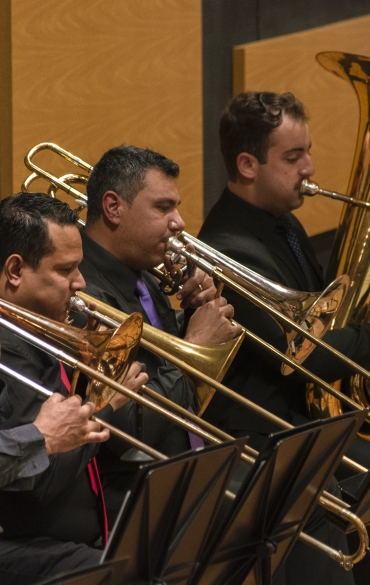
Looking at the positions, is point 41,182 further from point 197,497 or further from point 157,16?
point 197,497

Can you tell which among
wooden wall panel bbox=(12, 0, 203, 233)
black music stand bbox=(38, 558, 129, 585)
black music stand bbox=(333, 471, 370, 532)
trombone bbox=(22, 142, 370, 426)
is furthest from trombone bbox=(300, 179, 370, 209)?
black music stand bbox=(38, 558, 129, 585)

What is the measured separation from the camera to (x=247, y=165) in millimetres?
3377

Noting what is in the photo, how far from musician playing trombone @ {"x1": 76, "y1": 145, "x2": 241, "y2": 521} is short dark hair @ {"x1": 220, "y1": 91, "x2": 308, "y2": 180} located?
19.3 inches

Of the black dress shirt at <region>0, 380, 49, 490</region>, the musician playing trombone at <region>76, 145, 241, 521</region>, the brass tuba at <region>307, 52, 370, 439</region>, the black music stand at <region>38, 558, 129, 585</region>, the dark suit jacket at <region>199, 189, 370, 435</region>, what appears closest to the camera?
the black music stand at <region>38, 558, 129, 585</region>

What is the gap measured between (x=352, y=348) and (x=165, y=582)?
1503 millimetres

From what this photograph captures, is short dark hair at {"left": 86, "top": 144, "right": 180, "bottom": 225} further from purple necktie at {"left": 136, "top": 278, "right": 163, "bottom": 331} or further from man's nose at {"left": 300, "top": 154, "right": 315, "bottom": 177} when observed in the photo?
man's nose at {"left": 300, "top": 154, "right": 315, "bottom": 177}

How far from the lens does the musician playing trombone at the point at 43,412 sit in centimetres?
217

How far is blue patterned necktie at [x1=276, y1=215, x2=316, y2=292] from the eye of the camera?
3412 millimetres

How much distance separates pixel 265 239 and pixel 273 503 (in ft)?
4.56

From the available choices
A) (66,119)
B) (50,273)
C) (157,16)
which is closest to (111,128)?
(66,119)

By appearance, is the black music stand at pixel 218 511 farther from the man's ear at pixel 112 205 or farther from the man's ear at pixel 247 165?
the man's ear at pixel 247 165

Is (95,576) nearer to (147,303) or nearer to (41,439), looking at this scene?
(41,439)

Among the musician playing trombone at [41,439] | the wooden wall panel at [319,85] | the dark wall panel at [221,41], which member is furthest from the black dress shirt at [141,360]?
the wooden wall panel at [319,85]

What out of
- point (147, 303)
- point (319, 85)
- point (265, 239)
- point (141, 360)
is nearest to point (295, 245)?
point (265, 239)
